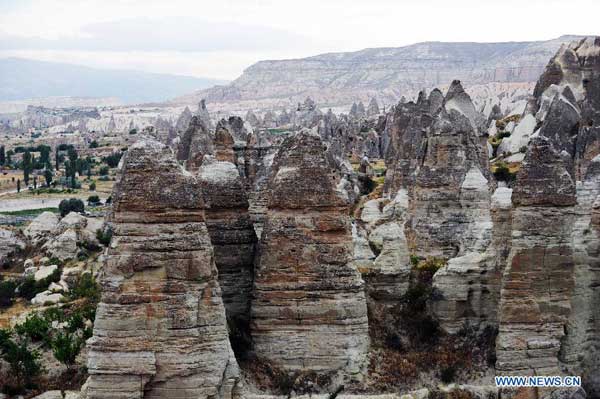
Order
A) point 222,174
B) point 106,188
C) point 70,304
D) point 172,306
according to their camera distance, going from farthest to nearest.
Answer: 1. point 106,188
2. point 70,304
3. point 222,174
4. point 172,306

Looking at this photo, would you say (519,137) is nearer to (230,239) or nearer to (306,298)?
(230,239)

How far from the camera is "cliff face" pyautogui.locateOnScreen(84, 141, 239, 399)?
18.8 metres

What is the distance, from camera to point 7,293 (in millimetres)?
45562

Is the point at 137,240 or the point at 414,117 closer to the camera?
the point at 137,240

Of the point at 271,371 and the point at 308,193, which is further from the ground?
the point at 308,193

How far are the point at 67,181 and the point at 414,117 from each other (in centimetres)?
6660

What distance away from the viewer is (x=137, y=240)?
19203 millimetres

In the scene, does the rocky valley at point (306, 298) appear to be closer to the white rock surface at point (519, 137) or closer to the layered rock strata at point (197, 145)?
the layered rock strata at point (197, 145)

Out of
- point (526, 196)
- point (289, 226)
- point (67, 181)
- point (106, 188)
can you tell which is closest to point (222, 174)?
point (289, 226)

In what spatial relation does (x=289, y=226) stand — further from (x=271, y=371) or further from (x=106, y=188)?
(x=106, y=188)

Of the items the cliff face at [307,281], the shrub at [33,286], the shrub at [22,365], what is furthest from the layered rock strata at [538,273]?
the shrub at [33,286]

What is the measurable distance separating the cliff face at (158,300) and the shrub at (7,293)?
27.0 m

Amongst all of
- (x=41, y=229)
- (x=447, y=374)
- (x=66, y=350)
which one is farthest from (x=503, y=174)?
(x=66, y=350)

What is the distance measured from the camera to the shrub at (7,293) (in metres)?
44.3
